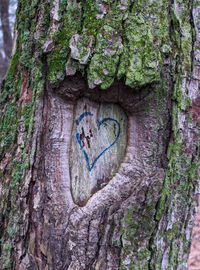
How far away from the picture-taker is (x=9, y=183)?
1325 millimetres

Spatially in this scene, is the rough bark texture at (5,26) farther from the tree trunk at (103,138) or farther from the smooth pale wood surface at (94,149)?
the smooth pale wood surface at (94,149)

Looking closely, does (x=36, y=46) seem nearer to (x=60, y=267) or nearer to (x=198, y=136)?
(x=198, y=136)

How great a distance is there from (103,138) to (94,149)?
0.24ft

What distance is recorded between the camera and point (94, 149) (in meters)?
1.34

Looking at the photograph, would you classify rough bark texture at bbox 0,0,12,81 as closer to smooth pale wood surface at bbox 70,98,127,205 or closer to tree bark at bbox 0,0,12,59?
tree bark at bbox 0,0,12,59

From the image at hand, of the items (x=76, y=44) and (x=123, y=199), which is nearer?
(x=76, y=44)

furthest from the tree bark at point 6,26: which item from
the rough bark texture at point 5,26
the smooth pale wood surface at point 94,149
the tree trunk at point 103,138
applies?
the smooth pale wood surface at point 94,149

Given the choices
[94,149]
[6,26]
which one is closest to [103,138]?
[94,149]

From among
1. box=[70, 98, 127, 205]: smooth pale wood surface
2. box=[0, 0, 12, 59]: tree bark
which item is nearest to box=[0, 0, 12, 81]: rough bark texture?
box=[0, 0, 12, 59]: tree bark

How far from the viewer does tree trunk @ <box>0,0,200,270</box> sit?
1.14 meters

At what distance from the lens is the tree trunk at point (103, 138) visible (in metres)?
1.14

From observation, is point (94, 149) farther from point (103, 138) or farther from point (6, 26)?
point (6, 26)

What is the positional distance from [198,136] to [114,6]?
72 cm

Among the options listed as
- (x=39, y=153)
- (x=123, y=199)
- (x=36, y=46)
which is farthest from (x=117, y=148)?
(x=36, y=46)
